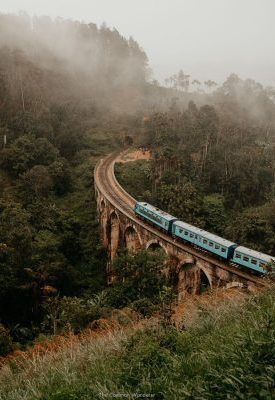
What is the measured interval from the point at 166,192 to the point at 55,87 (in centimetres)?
5289

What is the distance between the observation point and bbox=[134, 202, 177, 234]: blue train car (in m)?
33.8

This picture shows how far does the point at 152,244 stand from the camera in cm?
3516

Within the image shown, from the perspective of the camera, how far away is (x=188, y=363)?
21.7 ft

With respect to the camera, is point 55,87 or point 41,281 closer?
point 41,281

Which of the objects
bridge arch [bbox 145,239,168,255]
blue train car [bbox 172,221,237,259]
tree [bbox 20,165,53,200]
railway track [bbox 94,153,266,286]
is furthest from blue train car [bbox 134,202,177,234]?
tree [bbox 20,165,53,200]

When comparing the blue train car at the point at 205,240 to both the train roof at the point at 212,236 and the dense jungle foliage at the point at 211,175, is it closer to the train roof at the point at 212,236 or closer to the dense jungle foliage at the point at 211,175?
the train roof at the point at 212,236

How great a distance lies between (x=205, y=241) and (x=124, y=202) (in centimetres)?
1602

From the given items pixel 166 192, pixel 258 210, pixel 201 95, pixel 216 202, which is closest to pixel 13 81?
pixel 166 192

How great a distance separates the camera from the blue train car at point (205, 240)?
27.7 meters

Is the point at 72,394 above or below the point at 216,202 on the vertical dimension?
above

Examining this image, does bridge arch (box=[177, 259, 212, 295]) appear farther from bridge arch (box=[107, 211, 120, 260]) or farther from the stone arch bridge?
bridge arch (box=[107, 211, 120, 260])

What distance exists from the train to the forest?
398 centimetres

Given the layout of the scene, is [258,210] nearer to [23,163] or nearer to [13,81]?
[23,163]

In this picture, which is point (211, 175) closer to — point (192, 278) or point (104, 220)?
point (104, 220)
